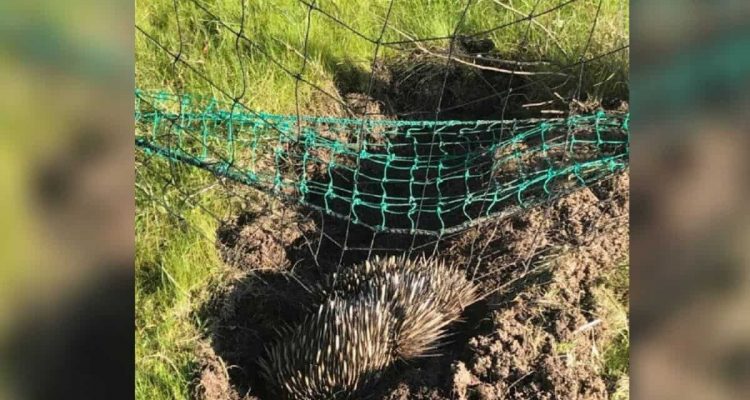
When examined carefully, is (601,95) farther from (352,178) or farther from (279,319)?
(279,319)

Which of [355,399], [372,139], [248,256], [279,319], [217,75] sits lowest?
[355,399]

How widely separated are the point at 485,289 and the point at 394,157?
1.84 feet

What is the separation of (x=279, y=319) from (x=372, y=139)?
0.77m

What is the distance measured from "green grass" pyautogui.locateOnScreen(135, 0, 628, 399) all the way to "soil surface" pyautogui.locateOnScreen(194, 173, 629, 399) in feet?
0.31

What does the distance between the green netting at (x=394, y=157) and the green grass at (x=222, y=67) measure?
0.35 feet
